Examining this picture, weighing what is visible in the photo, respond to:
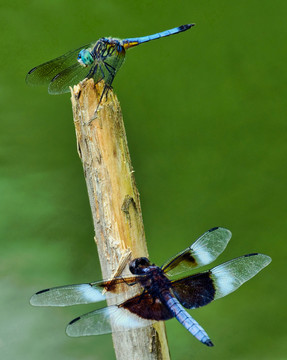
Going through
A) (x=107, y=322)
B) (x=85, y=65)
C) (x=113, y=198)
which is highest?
(x=85, y=65)

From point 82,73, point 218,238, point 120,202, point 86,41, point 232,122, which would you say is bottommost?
point 218,238

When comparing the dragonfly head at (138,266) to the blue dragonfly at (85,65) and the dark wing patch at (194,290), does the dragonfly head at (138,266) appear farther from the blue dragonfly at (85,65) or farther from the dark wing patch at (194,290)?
the blue dragonfly at (85,65)

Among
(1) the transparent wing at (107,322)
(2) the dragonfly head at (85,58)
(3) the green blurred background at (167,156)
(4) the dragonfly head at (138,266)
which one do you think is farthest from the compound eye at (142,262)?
(2) the dragonfly head at (85,58)

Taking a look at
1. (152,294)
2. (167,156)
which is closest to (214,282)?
(152,294)

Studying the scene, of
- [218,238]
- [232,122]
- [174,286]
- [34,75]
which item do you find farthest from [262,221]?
[34,75]

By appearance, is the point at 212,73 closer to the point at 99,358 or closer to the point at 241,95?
the point at 241,95

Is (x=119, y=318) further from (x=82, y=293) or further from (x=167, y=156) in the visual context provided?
(x=167, y=156)
